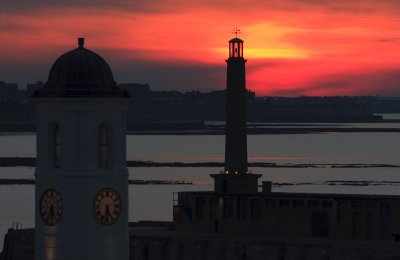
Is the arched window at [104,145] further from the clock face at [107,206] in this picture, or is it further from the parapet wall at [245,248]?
the parapet wall at [245,248]

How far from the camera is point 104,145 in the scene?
14.1 meters

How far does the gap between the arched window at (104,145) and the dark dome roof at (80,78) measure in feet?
1.12

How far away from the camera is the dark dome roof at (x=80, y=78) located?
1388cm

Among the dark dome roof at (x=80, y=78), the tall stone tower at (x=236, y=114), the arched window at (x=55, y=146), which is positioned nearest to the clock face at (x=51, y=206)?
the arched window at (x=55, y=146)

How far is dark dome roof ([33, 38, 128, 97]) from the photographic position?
45.5 ft

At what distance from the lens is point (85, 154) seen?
1383 cm

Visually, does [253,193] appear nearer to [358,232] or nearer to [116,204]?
[358,232]

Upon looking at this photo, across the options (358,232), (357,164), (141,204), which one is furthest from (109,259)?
(357,164)

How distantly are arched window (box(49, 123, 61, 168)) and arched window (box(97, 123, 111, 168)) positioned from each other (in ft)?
1.30

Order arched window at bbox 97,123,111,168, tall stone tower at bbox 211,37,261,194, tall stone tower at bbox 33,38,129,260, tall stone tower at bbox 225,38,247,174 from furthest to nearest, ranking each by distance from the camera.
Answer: tall stone tower at bbox 225,38,247,174, tall stone tower at bbox 211,37,261,194, arched window at bbox 97,123,111,168, tall stone tower at bbox 33,38,129,260

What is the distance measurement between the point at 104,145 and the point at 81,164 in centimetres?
35

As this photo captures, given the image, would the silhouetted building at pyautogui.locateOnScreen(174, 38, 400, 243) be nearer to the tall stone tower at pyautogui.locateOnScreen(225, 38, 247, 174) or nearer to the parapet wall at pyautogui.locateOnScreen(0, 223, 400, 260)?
the tall stone tower at pyautogui.locateOnScreen(225, 38, 247, 174)

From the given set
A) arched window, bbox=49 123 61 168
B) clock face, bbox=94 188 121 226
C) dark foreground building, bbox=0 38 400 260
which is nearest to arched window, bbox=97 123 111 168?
clock face, bbox=94 188 121 226

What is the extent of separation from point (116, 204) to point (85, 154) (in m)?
0.58
